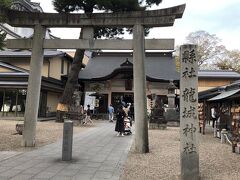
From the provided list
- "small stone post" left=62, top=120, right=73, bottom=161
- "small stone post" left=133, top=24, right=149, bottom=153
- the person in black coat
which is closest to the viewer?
"small stone post" left=62, top=120, right=73, bottom=161

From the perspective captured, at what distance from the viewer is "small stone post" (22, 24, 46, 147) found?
1228 cm

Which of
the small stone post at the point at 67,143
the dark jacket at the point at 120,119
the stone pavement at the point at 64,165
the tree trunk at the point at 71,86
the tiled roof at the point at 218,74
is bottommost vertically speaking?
the stone pavement at the point at 64,165

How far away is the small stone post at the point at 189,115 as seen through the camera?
7523 millimetres

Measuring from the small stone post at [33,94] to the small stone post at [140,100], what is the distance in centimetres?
348

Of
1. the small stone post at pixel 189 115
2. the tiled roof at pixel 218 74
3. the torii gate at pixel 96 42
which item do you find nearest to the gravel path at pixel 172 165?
the small stone post at pixel 189 115

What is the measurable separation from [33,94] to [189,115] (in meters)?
6.41

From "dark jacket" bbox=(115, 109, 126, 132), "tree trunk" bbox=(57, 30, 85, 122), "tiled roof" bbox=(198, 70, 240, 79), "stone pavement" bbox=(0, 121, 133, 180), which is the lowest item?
"stone pavement" bbox=(0, 121, 133, 180)

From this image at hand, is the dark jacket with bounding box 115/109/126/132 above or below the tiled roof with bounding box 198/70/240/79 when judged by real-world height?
below

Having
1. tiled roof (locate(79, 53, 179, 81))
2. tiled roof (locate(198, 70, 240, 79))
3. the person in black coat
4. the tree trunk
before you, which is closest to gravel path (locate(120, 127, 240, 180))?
the person in black coat

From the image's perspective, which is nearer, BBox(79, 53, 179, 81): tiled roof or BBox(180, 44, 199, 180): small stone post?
BBox(180, 44, 199, 180): small stone post

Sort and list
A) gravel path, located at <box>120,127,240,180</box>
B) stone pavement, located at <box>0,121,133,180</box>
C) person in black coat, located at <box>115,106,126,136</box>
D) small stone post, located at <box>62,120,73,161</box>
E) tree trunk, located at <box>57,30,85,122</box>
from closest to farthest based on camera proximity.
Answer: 1. stone pavement, located at <box>0,121,133,180</box>
2. gravel path, located at <box>120,127,240,180</box>
3. small stone post, located at <box>62,120,73,161</box>
4. person in black coat, located at <box>115,106,126,136</box>
5. tree trunk, located at <box>57,30,85,122</box>

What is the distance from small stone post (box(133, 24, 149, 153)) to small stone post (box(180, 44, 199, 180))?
3609 mm

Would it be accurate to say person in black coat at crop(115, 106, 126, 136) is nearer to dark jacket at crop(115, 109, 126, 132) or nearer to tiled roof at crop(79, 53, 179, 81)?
dark jacket at crop(115, 109, 126, 132)

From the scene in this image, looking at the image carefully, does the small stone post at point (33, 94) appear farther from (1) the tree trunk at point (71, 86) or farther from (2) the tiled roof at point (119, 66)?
(2) the tiled roof at point (119, 66)
